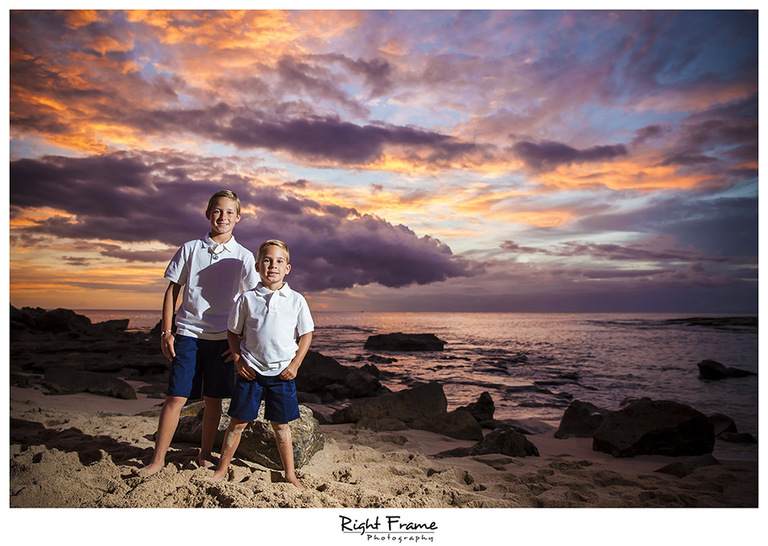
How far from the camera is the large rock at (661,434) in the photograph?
3926mm

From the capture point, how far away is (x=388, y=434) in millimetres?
4031

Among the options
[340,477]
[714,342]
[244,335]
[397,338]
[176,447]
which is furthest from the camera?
[397,338]

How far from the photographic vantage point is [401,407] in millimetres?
5074

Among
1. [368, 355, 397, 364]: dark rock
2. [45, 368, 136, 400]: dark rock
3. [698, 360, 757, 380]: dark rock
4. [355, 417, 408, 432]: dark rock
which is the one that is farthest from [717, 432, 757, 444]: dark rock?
[368, 355, 397, 364]: dark rock

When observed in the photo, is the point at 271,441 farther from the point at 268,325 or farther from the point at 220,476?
the point at 268,325

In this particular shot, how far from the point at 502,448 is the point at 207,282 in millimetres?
2565

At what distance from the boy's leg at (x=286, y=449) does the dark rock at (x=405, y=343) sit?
41.3 ft

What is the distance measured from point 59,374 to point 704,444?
652cm

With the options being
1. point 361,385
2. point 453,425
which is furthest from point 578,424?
point 361,385

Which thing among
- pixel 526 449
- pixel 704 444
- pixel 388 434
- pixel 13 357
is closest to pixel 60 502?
pixel 388 434
